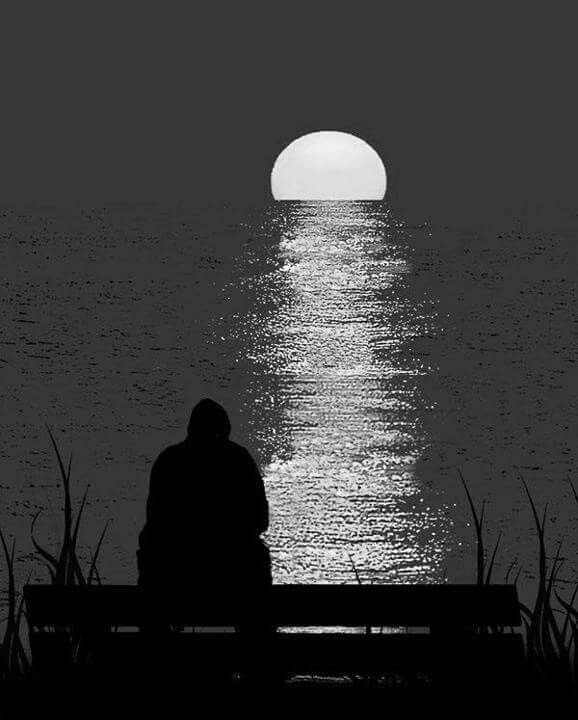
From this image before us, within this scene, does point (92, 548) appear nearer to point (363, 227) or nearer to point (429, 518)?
point (429, 518)

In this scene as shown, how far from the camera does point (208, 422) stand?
4.52 metres

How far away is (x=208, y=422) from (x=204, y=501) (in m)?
0.24

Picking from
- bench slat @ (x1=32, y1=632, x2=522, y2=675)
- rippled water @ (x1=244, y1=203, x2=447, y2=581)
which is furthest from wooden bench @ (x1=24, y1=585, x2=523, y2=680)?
rippled water @ (x1=244, y1=203, x2=447, y2=581)

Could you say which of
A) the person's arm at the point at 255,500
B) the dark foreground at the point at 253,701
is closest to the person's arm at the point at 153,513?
the person's arm at the point at 255,500

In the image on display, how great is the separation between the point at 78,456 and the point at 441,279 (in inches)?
2169

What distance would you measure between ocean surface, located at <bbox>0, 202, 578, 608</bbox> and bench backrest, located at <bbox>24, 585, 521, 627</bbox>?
0.50m

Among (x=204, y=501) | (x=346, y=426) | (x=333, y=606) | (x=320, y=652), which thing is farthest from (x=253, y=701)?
(x=346, y=426)

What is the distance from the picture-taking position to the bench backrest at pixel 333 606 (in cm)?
400

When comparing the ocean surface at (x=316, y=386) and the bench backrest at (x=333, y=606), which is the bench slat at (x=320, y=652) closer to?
the bench backrest at (x=333, y=606)

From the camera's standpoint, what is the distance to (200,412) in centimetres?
452

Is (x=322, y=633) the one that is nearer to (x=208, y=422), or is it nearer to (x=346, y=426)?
(x=208, y=422)

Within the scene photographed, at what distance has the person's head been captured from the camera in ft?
14.8

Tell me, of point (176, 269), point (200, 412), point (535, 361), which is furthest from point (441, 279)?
point (200, 412)

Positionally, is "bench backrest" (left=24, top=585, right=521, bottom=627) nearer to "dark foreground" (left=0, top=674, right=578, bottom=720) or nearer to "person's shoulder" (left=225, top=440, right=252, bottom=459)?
"dark foreground" (left=0, top=674, right=578, bottom=720)
